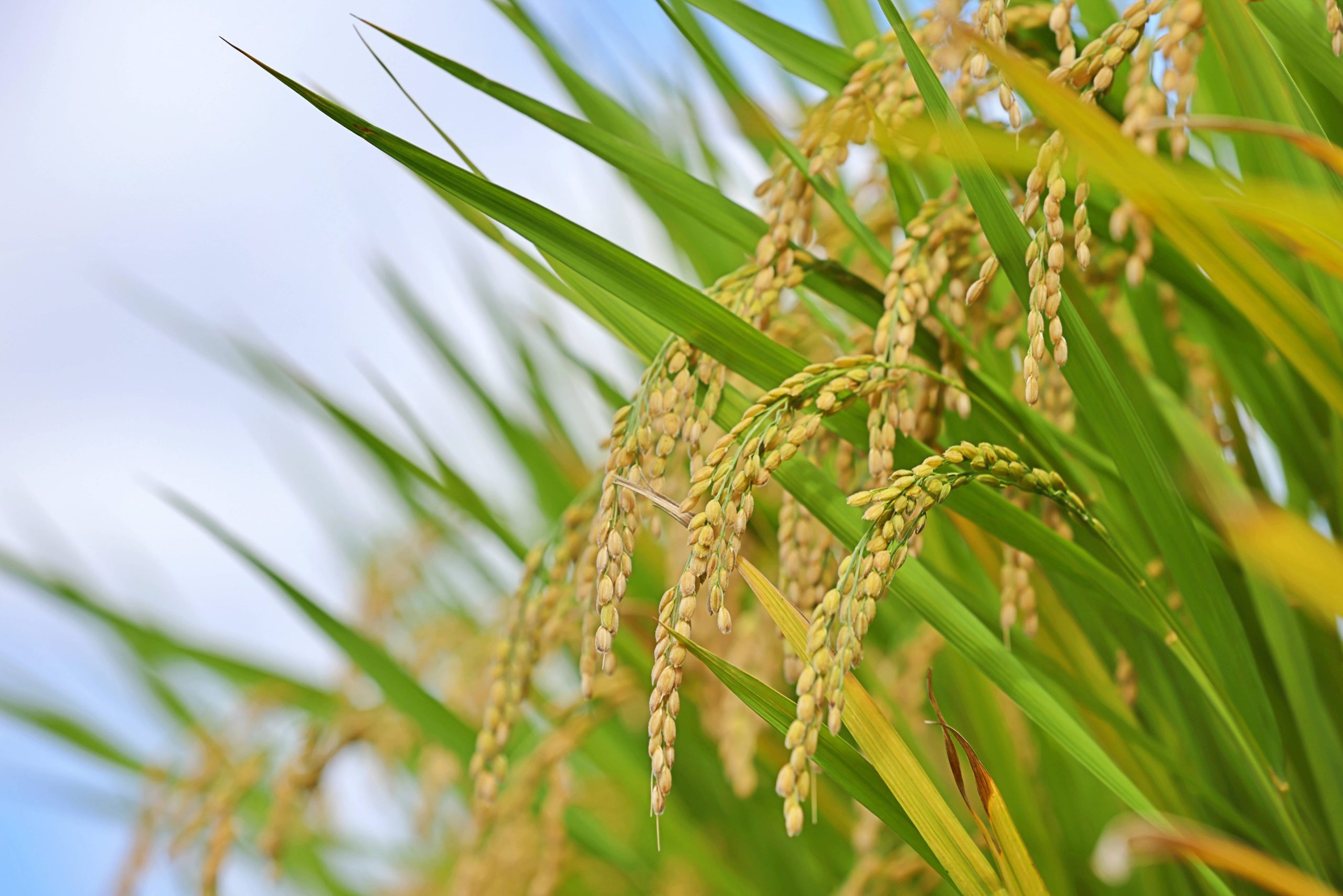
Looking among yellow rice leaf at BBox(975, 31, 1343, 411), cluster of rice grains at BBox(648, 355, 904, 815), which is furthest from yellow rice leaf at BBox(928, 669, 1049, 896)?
yellow rice leaf at BBox(975, 31, 1343, 411)

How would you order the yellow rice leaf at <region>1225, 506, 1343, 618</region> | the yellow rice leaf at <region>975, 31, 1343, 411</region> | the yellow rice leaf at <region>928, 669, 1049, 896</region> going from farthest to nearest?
the yellow rice leaf at <region>928, 669, 1049, 896</region> < the yellow rice leaf at <region>975, 31, 1343, 411</region> < the yellow rice leaf at <region>1225, 506, 1343, 618</region>

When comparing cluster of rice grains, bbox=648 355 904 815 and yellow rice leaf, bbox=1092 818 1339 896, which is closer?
yellow rice leaf, bbox=1092 818 1339 896

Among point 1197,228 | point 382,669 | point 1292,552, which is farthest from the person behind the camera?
point 382,669

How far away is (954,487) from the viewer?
2.01ft

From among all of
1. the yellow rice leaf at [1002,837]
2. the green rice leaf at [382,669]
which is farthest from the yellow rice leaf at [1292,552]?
the green rice leaf at [382,669]

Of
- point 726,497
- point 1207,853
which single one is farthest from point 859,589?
point 1207,853

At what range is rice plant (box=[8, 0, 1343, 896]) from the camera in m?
0.58

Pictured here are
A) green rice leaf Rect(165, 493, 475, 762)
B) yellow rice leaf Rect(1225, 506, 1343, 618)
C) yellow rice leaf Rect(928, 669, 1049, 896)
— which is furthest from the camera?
green rice leaf Rect(165, 493, 475, 762)

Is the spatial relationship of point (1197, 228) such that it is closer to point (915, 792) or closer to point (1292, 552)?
point (1292, 552)

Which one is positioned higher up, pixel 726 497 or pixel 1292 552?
pixel 726 497

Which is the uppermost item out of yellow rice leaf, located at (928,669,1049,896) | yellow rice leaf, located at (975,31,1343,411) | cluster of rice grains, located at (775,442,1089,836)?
yellow rice leaf, located at (975,31,1343,411)

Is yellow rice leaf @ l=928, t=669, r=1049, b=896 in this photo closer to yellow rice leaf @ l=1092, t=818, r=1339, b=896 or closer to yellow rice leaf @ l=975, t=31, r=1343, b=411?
yellow rice leaf @ l=1092, t=818, r=1339, b=896

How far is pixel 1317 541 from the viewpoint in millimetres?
433

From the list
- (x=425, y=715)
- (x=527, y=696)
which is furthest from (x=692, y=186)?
(x=425, y=715)
